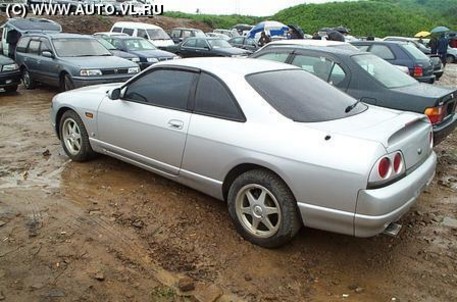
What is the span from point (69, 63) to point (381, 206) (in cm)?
873

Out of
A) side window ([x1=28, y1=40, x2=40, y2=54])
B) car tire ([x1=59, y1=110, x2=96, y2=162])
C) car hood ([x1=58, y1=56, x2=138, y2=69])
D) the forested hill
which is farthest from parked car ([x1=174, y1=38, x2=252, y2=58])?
the forested hill

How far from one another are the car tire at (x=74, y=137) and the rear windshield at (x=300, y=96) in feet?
8.29

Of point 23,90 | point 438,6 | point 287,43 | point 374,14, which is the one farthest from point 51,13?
point 438,6

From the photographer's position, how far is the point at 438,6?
63031 millimetres

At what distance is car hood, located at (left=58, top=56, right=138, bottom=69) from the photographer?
32.3ft

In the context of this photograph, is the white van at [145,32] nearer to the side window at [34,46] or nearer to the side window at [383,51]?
the side window at [34,46]

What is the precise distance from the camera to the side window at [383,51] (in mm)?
11102

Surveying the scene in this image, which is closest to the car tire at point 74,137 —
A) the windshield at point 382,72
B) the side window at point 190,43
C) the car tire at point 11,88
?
the windshield at point 382,72

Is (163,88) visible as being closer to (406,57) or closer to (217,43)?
(406,57)

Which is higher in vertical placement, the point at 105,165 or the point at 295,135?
the point at 295,135

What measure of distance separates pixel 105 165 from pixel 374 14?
161ft

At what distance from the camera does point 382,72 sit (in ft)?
20.4

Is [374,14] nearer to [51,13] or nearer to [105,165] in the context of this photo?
[51,13]

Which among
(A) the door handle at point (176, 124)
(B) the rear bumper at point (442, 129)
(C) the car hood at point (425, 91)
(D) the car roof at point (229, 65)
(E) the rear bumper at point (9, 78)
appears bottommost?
(E) the rear bumper at point (9, 78)
